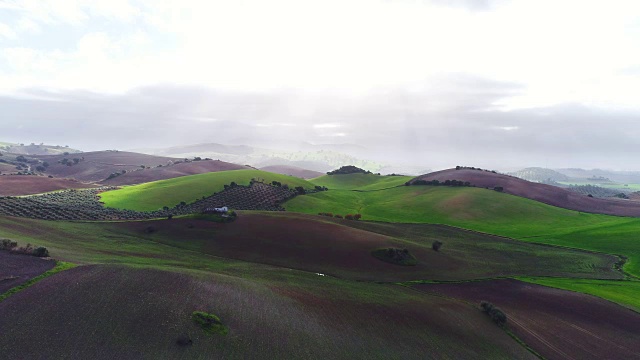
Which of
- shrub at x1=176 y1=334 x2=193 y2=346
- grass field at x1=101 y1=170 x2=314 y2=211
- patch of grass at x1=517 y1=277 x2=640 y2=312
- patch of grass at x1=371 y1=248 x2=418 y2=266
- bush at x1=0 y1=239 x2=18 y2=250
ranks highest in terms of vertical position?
grass field at x1=101 y1=170 x2=314 y2=211

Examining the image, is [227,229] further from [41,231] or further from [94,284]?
[94,284]

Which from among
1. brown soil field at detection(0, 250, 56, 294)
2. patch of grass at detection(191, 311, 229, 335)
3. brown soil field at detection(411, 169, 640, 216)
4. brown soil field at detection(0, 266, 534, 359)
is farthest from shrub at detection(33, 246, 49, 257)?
brown soil field at detection(411, 169, 640, 216)

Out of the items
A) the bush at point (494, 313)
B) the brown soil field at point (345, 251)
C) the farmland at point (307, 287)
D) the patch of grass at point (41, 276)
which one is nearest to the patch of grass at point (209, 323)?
the farmland at point (307, 287)

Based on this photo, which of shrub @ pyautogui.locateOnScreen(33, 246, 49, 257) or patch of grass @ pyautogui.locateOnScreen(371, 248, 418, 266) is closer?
shrub @ pyautogui.locateOnScreen(33, 246, 49, 257)

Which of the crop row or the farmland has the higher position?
the crop row

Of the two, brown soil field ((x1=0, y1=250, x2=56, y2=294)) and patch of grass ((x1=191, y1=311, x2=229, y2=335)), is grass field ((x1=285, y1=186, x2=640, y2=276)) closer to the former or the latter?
patch of grass ((x1=191, y1=311, x2=229, y2=335))

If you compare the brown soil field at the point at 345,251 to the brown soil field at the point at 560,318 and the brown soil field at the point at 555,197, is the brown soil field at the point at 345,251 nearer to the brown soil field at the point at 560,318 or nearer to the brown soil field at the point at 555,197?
the brown soil field at the point at 560,318
